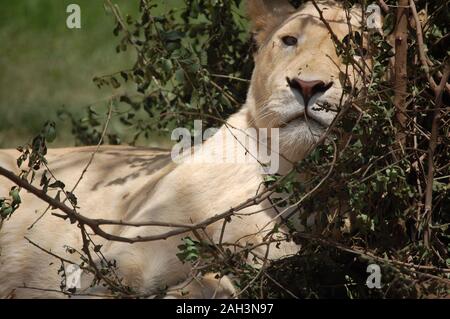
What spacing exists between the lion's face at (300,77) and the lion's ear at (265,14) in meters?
0.02

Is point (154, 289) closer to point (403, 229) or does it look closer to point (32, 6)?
point (403, 229)

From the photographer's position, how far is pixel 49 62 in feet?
30.5

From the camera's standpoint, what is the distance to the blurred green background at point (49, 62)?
7.78 metres

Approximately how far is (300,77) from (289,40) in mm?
450

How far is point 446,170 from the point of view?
4055mm

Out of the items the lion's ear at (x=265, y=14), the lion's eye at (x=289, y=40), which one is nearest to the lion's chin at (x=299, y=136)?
the lion's eye at (x=289, y=40)

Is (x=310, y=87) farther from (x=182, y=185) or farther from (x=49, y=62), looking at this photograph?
(x=49, y=62)

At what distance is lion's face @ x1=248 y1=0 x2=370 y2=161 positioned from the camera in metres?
3.95

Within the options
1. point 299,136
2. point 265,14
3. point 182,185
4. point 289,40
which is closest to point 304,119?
point 299,136

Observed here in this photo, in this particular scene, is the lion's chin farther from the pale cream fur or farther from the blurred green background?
the blurred green background

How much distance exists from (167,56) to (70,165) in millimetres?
848

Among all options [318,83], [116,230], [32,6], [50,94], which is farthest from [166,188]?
[32,6]

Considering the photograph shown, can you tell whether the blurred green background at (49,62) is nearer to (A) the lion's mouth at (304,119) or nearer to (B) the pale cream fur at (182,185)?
(B) the pale cream fur at (182,185)

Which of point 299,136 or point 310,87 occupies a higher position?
point 310,87
